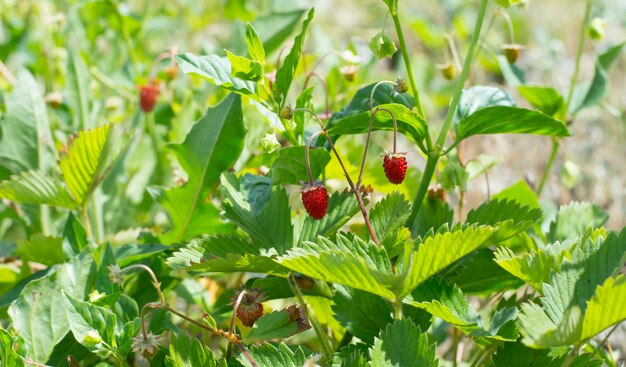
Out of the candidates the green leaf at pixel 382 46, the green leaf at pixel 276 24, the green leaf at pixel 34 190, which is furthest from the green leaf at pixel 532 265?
the green leaf at pixel 276 24

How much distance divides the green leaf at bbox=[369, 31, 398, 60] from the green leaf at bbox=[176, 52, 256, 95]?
0.17m

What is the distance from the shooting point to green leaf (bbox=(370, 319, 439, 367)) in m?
0.89

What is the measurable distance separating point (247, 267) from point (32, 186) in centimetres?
46

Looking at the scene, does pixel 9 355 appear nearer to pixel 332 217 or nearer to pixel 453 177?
pixel 332 217

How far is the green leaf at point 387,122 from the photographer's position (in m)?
0.98

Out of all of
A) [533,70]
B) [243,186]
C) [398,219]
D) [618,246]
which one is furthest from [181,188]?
[533,70]

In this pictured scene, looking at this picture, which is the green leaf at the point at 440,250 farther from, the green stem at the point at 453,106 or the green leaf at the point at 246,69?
the green leaf at the point at 246,69

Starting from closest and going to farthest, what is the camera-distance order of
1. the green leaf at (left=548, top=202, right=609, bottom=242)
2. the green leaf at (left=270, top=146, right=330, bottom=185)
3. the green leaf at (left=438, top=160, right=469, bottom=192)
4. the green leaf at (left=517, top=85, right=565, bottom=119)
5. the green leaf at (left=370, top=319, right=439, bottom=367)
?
the green leaf at (left=370, top=319, right=439, bottom=367) < the green leaf at (left=270, top=146, right=330, bottom=185) < the green leaf at (left=438, top=160, right=469, bottom=192) < the green leaf at (left=548, top=202, right=609, bottom=242) < the green leaf at (left=517, top=85, right=565, bottom=119)

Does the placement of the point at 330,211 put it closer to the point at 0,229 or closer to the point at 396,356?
the point at 396,356

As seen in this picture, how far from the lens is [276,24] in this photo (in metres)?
1.69

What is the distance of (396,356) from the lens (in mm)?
908

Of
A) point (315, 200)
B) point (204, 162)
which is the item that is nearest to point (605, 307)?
point (315, 200)

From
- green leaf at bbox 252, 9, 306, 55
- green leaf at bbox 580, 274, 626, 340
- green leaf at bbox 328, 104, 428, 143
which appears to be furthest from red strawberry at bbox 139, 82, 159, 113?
green leaf at bbox 580, 274, 626, 340

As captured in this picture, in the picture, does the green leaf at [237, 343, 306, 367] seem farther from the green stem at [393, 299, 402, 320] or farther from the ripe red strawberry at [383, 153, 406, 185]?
the ripe red strawberry at [383, 153, 406, 185]
